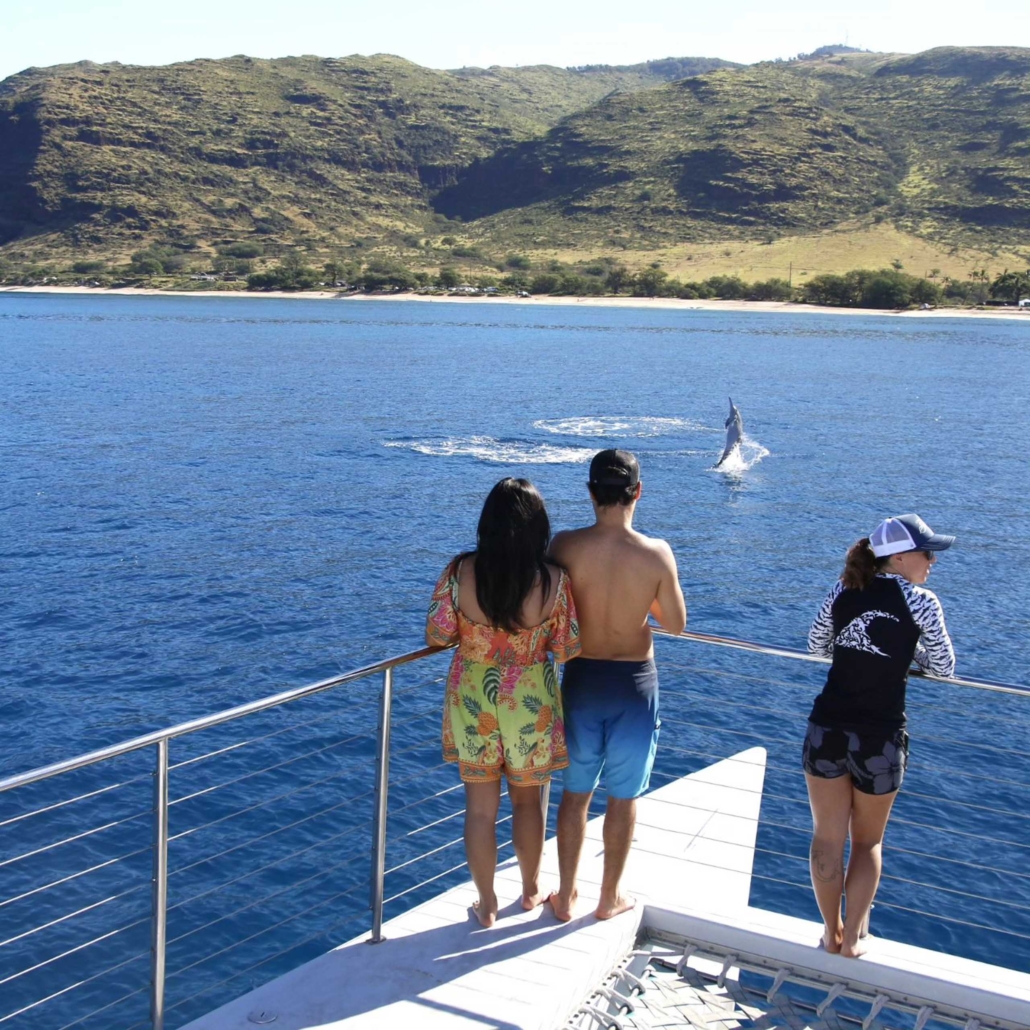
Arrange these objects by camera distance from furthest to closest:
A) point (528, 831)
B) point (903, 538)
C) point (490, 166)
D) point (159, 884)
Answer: point (490, 166) → point (528, 831) → point (903, 538) → point (159, 884)

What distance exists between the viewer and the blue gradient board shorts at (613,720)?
4816 millimetres

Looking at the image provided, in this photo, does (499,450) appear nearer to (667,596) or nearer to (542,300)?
(667,596)

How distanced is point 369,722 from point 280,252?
129639mm

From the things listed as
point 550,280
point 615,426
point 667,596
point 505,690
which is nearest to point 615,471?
point 667,596

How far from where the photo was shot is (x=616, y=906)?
5.25 m

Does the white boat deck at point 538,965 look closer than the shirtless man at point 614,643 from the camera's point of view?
Yes

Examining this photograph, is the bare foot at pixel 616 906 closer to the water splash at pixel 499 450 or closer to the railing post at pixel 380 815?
the railing post at pixel 380 815

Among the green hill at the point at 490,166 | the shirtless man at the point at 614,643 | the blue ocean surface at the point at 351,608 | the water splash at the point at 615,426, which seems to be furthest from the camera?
the green hill at the point at 490,166

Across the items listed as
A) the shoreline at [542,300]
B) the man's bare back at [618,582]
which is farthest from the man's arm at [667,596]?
the shoreline at [542,300]

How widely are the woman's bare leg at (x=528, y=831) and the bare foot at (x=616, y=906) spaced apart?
0.30 meters

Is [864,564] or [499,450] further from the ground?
[864,564]

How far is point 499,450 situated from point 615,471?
30993mm

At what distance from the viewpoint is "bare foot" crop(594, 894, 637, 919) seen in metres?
5.20

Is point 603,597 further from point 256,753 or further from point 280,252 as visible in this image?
point 280,252
